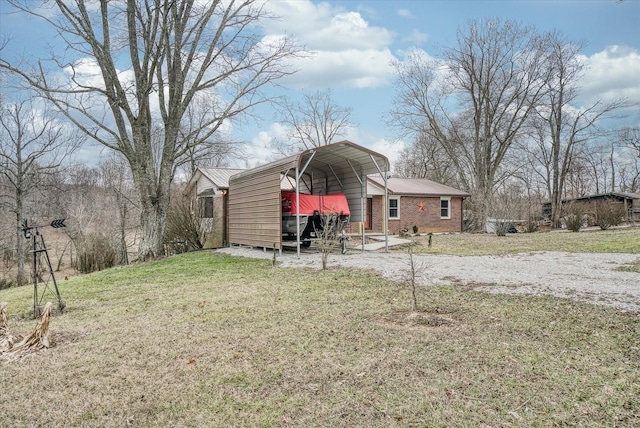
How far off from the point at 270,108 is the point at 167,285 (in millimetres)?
8719

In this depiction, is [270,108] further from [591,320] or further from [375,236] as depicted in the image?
[591,320]

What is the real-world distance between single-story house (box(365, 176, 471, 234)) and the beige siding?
8.86 metres

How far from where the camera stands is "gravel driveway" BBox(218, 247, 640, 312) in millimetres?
6055

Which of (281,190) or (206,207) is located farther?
(206,207)

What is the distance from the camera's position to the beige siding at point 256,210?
11828 mm

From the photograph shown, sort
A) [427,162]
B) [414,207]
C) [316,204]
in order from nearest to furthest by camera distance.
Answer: [316,204], [414,207], [427,162]

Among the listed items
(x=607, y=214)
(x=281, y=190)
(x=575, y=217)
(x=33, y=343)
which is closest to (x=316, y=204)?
(x=281, y=190)

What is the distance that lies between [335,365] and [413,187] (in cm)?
2217

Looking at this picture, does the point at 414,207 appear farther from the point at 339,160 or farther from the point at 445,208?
the point at 339,160

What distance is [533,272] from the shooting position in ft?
26.8

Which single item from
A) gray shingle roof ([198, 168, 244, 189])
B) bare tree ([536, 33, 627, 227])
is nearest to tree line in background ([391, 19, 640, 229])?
bare tree ([536, 33, 627, 227])

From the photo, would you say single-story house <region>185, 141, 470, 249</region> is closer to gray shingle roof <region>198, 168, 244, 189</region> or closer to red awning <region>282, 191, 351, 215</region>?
gray shingle roof <region>198, 168, 244, 189</region>

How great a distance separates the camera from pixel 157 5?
509 inches

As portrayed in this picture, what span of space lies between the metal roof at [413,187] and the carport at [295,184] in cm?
820
